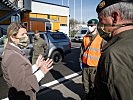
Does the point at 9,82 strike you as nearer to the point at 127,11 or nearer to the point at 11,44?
the point at 11,44

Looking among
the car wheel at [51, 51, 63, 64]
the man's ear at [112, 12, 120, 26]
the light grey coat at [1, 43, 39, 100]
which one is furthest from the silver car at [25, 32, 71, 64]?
the man's ear at [112, 12, 120, 26]

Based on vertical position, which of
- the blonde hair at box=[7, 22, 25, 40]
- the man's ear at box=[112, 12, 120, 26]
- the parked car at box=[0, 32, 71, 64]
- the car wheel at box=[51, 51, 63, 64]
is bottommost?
the car wheel at box=[51, 51, 63, 64]

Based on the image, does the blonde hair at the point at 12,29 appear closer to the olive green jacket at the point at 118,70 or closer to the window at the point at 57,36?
the olive green jacket at the point at 118,70

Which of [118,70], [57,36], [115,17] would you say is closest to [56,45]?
[57,36]

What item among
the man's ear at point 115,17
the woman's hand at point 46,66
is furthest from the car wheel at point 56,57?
the man's ear at point 115,17

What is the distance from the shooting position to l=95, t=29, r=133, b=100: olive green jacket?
1625mm

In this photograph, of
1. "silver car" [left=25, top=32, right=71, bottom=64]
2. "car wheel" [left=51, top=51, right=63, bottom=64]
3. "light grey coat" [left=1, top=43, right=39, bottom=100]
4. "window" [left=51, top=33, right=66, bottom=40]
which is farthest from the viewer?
"window" [left=51, top=33, right=66, bottom=40]

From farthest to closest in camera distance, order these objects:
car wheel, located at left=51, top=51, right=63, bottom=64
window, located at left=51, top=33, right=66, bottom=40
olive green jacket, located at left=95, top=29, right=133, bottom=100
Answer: window, located at left=51, top=33, right=66, bottom=40 < car wheel, located at left=51, top=51, right=63, bottom=64 < olive green jacket, located at left=95, top=29, right=133, bottom=100

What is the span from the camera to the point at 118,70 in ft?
5.35

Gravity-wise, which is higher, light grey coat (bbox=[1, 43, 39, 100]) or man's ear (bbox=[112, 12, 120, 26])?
man's ear (bbox=[112, 12, 120, 26])

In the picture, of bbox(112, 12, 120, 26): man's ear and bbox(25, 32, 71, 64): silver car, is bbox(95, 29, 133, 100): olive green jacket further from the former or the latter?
bbox(25, 32, 71, 64): silver car

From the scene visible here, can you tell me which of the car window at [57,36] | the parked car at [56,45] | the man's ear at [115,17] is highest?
the man's ear at [115,17]

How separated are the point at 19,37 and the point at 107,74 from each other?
2178 mm

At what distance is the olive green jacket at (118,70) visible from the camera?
1.62 metres
